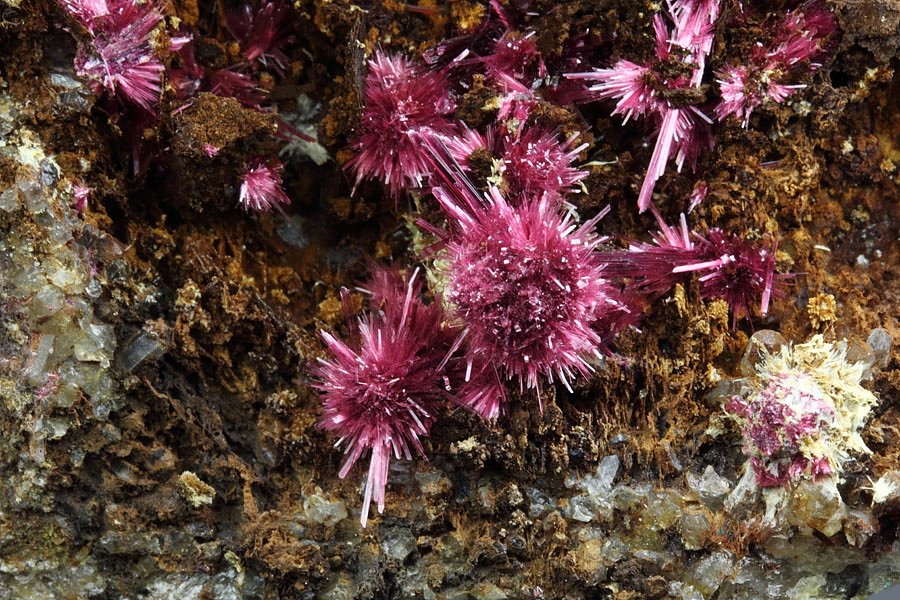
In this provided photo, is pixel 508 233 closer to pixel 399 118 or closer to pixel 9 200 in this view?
pixel 399 118

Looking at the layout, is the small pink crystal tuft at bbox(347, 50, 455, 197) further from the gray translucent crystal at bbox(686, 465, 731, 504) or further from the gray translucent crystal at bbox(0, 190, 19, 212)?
the gray translucent crystal at bbox(686, 465, 731, 504)

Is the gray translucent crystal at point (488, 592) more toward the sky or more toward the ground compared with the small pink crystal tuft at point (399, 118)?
more toward the ground

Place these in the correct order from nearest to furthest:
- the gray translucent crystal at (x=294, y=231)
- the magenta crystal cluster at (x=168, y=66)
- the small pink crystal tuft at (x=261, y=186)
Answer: the magenta crystal cluster at (x=168, y=66), the small pink crystal tuft at (x=261, y=186), the gray translucent crystal at (x=294, y=231)

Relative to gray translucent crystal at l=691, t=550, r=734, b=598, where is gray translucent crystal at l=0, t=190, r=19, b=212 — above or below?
above

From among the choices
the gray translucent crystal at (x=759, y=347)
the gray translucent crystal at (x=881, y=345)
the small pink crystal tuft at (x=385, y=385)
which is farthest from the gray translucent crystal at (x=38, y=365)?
the gray translucent crystal at (x=881, y=345)

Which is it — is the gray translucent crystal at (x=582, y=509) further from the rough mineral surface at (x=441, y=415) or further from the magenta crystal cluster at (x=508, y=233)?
→ the magenta crystal cluster at (x=508, y=233)

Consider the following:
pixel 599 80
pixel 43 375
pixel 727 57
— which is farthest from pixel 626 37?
pixel 43 375

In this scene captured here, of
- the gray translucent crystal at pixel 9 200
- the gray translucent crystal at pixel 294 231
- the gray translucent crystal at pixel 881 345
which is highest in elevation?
the gray translucent crystal at pixel 9 200

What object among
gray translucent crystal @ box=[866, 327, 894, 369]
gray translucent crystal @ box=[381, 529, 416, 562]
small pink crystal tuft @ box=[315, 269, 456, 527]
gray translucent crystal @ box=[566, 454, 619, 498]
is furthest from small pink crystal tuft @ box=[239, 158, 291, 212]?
gray translucent crystal @ box=[866, 327, 894, 369]

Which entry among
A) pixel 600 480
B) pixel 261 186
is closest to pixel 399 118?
pixel 261 186
